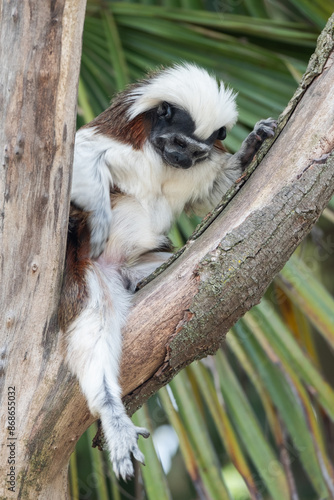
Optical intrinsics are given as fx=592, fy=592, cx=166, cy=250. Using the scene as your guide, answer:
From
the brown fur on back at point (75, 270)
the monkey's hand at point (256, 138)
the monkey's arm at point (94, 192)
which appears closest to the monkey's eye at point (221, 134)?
the monkey's hand at point (256, 138)

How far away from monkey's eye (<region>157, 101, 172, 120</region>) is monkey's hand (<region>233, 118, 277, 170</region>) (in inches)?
16.5

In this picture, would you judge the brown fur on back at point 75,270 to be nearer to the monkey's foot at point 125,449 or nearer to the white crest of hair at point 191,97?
the monkey's foot at point 125,449

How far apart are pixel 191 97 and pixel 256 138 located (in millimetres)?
511

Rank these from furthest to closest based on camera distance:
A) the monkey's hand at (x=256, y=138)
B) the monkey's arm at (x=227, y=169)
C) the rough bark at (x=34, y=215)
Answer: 1. the monkey's arm at (x=227, y=169)
2. the monkey's hand at (x=256, y=138)
3. the rough bark at (x=34, y=215)

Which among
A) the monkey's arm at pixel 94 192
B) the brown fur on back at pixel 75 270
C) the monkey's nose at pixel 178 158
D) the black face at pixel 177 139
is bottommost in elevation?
the brown fur on back at pixel 75 270

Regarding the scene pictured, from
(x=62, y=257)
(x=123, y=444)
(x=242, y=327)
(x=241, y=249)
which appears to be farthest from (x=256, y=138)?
(x=123, y=444)

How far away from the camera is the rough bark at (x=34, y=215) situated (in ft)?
6.90

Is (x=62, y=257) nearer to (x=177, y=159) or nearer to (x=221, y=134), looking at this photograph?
(x=177, y=159)

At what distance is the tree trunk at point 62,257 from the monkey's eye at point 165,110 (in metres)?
0.88

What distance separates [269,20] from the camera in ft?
11.8

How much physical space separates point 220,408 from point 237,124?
1.70 metres

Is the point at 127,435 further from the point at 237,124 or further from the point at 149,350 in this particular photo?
the point at 237,124

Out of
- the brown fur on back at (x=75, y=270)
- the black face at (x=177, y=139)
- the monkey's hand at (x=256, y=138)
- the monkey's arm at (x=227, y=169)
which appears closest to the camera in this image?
the brown fur on back at (x=75, y=270)

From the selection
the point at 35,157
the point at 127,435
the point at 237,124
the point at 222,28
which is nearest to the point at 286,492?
the point at 127,435
